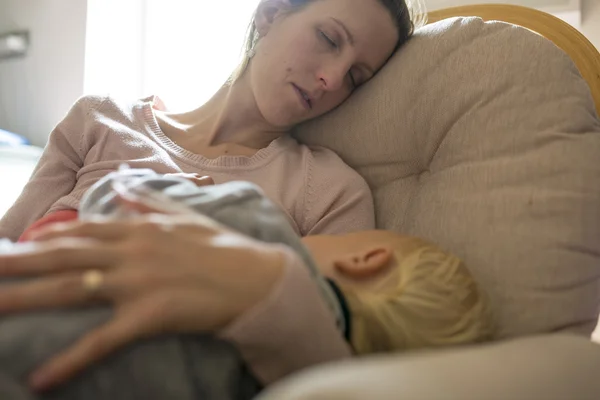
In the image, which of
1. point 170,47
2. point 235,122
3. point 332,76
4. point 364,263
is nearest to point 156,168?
point 235,122

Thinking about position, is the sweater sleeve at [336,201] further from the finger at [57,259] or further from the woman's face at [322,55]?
the finger at [57,259]

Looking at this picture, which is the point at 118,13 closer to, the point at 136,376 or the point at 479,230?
the point at 479,230

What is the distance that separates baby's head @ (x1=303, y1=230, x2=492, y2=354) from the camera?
620 mm

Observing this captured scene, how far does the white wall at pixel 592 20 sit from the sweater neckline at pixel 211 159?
1102 mm

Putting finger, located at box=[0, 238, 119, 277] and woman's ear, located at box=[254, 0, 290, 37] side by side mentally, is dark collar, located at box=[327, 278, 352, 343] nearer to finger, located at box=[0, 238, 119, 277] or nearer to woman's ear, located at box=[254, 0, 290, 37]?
finger, located at box=[0, 238, 119, 277]

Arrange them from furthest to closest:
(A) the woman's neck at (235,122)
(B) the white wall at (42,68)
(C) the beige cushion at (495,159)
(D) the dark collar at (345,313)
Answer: (B) the white wall at (42,68) < (A) the woman's neck at (235,122) < (C) the beige cushion at (495,159) < (D) the dark collar at (345,313)

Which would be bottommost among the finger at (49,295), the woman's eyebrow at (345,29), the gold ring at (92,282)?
the finger at (49,295)

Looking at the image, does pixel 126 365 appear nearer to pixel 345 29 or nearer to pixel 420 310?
pixel 420 310

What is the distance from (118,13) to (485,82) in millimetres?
1917

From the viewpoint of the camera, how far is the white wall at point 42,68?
2283 millimetres

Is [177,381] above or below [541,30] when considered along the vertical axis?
below

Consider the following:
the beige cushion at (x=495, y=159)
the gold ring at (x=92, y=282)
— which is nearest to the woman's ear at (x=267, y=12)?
the beige cushion at (x=495, y=159)

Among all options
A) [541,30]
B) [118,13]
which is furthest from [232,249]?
[118,13]

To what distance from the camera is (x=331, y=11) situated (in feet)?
3.70
